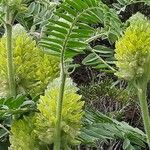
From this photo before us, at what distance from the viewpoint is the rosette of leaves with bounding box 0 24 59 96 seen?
149 centimetres

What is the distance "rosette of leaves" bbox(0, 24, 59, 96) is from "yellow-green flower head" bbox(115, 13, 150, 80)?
0.20 m

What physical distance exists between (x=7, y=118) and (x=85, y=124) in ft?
0.73

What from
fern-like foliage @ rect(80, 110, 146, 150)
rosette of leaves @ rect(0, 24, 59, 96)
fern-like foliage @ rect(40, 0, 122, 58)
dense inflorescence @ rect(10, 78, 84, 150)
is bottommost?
fern-like foliage @ rect(80, 110, 146, 150)

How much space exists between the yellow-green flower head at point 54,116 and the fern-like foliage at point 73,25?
0.09m

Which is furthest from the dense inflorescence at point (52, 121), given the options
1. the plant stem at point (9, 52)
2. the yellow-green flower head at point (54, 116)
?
the plant stem at point (9, 52)

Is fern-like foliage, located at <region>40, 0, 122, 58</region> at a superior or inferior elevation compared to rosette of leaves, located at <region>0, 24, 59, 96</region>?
superior

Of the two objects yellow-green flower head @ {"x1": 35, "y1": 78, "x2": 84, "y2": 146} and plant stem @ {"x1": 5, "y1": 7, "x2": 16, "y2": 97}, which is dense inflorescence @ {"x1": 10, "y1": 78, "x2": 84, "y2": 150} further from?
plant stem @ {"x1": 5, "y1": 7, "x2": 16, "y2": 97}

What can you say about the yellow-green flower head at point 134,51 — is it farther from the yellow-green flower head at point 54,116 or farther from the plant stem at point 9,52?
the plant stem at point 9,52

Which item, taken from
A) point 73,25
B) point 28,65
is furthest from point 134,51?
point 28,65

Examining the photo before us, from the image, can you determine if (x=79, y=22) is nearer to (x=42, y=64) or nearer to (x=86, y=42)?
(x=86, y=42)

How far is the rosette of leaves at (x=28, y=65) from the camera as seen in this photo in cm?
149

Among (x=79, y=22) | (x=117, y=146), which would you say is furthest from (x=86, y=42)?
(x=117, y=146)

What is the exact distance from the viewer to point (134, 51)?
1.39 m

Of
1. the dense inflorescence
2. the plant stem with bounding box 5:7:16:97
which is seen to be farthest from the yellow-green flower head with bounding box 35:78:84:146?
the plant stem with bounding box 5:7:16:97
